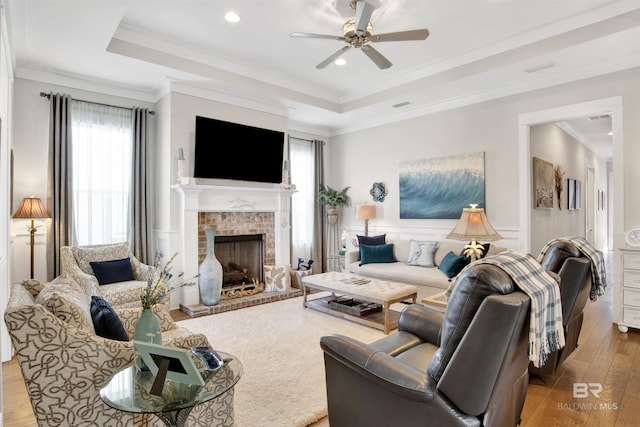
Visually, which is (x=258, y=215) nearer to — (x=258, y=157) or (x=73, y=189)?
(x=258, y=157)

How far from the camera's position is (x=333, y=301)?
455 centimetres

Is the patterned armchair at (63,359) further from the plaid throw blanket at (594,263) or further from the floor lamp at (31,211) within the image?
the plaid throw blanket at (594,263)

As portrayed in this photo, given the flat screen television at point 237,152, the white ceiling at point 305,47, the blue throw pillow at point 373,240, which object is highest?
→ the white ceiling at point 305,47

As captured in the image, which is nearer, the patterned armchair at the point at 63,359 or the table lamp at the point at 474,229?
the patterned armchair at the point at 63,359

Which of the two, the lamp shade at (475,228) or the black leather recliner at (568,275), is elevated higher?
the lamp shade at (475,228)

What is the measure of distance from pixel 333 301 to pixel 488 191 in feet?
8.79

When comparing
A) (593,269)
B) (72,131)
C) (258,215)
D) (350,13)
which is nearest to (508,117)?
(350,13)

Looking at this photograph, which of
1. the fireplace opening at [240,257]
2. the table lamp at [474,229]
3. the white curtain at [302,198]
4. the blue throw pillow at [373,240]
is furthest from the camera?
the white curtain at [302,198]

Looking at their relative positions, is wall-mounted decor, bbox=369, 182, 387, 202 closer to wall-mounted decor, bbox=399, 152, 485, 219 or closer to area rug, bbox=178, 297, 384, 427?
wall-mounted decor, bbox=399, 152, 485, 219

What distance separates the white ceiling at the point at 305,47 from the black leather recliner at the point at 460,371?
9.84 ft

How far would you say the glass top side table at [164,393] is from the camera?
54.9 inches

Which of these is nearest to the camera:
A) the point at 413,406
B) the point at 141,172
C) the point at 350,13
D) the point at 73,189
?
the point at 413,406
